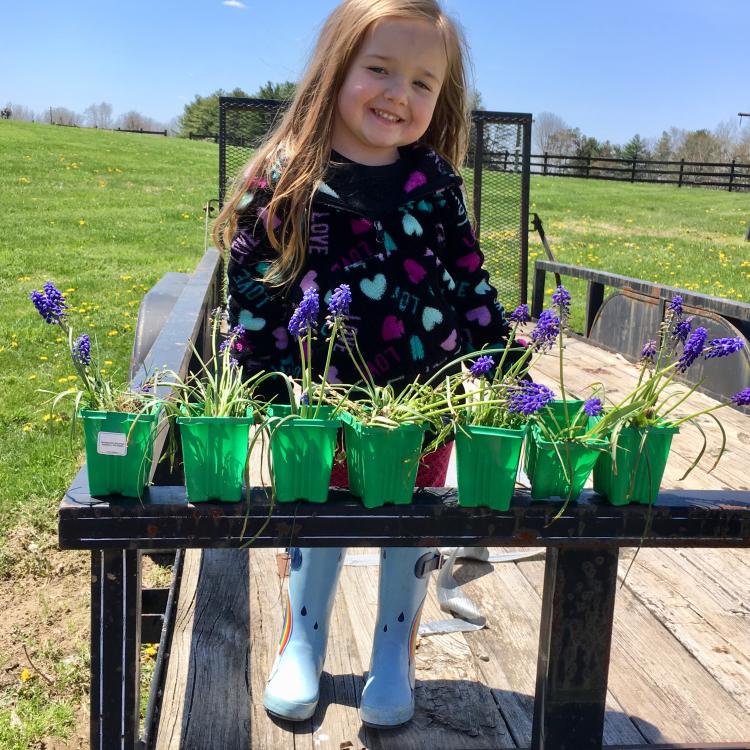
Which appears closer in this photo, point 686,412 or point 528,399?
point 528,399

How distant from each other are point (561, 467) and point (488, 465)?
12cm

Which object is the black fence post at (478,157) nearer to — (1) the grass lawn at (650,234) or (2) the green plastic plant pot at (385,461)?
(1) the grass lawn at (650,234)

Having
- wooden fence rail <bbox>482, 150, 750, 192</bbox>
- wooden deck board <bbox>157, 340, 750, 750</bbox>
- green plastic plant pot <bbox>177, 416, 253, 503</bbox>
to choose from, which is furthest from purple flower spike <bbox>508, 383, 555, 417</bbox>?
wooden fence rail <bbox>482, 150, 750, 192</bbox>

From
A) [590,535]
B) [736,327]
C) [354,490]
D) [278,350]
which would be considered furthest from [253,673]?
[736,327]

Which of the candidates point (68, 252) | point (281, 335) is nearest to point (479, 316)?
point (281, 335)

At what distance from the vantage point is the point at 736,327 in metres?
4.02

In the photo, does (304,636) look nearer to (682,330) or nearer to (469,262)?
(469,262)

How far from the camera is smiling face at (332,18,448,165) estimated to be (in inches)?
77.9

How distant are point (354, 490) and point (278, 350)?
0.62m

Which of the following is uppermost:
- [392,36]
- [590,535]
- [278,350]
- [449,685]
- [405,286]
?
[392,36]

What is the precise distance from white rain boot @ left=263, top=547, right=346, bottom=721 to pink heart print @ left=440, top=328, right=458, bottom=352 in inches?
20.2

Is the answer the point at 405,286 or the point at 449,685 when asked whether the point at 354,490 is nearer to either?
the point at 405,286

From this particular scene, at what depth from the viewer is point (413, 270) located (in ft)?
6.77

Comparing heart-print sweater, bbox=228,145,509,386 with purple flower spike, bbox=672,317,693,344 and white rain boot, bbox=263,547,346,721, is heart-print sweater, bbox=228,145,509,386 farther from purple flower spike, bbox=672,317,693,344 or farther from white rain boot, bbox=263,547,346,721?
purple flower spike, bbox=672,317,693,344
